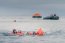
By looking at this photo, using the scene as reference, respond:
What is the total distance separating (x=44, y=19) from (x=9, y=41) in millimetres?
104714

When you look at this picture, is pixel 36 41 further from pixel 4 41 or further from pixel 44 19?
pixel 44 19

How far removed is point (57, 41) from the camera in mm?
36875

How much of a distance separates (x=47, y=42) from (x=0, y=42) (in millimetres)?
4419

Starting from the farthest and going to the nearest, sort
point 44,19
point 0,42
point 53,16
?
point 44,19
point 53,16
point 0,42

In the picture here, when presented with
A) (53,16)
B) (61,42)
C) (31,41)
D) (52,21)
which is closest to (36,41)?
(31,41)

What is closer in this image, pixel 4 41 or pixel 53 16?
pixel 4 41

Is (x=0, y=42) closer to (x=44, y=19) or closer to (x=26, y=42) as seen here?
(x=26, y=42)

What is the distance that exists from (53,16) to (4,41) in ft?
257

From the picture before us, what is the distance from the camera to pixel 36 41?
1460 inches

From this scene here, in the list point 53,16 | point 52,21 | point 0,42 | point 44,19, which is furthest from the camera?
point 44,19

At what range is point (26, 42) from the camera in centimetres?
3578

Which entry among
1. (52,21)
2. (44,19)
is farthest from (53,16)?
(44,19)

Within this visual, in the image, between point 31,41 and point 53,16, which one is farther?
point 53,16

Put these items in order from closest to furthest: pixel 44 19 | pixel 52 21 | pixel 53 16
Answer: pixel 53 16 < pixel 52 21 < pixel 44 19
